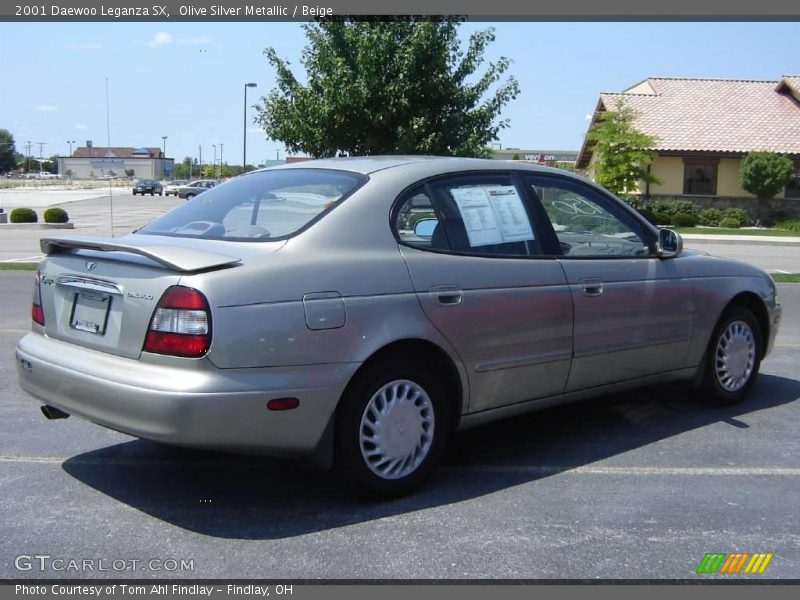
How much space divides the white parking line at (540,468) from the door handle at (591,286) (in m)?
0.99

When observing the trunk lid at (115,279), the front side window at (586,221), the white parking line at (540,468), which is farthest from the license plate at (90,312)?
the front side window at (586,221)

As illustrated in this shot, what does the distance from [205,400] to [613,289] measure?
2.60m

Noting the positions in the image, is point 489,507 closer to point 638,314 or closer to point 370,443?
point 370,443

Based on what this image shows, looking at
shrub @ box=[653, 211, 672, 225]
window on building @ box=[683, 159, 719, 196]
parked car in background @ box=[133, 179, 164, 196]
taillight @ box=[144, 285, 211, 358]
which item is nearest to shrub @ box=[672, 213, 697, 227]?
shrub @ box=[653, 211, 672, 225]

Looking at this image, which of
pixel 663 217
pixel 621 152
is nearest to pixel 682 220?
pixel 663 217

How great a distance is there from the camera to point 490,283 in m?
4.55

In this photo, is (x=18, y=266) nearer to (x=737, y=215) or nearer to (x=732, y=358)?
(x=732, y=358)

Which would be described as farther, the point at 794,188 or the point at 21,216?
the point at 794,188

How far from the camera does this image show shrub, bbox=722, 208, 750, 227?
36031 millimetres

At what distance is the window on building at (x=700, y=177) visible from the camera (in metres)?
38.0

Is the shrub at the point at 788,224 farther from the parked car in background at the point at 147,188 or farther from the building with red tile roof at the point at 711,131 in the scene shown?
the parked car in background at the point at 147,188

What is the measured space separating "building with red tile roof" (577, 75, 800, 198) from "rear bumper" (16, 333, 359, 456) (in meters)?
34.5

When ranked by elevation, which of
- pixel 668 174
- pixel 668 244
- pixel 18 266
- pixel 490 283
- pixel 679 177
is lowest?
pixel 18 266

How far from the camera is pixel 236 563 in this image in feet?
11.6
